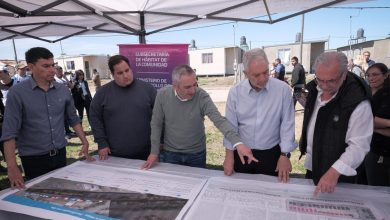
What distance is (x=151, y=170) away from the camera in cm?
180

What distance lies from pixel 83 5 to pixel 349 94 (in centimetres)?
303

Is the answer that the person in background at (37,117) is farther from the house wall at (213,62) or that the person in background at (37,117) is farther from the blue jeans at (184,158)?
the house wall at (213,62)

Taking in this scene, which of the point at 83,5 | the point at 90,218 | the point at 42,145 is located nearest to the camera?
the point at 90,218

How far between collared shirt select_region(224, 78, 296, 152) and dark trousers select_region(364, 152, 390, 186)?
3.18ft

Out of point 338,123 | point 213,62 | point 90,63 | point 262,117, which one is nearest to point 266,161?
point 262,117

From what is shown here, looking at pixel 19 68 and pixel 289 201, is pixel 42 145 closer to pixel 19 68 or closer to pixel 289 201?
pixel 289 201

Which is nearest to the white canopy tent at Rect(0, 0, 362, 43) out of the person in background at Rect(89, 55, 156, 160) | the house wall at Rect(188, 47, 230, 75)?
the person in background at Rect(89, 55, 156, 160)

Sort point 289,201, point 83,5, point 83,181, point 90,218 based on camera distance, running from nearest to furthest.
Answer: point 90,218
point 289,201
point 83,181
point 83,5

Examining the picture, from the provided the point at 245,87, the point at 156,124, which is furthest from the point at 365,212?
the point at 156,124

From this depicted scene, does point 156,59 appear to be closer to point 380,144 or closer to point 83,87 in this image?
point 380,144

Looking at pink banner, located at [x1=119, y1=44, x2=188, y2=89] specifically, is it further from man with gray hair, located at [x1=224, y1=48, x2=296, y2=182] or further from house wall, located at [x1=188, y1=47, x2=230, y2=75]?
house wall, located at [x1=188, y1=47, x2=230, y2=75]

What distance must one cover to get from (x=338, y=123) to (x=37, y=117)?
1956mm

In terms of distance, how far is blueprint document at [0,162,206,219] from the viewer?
4.08 ft

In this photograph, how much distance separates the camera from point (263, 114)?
6.02 feet
